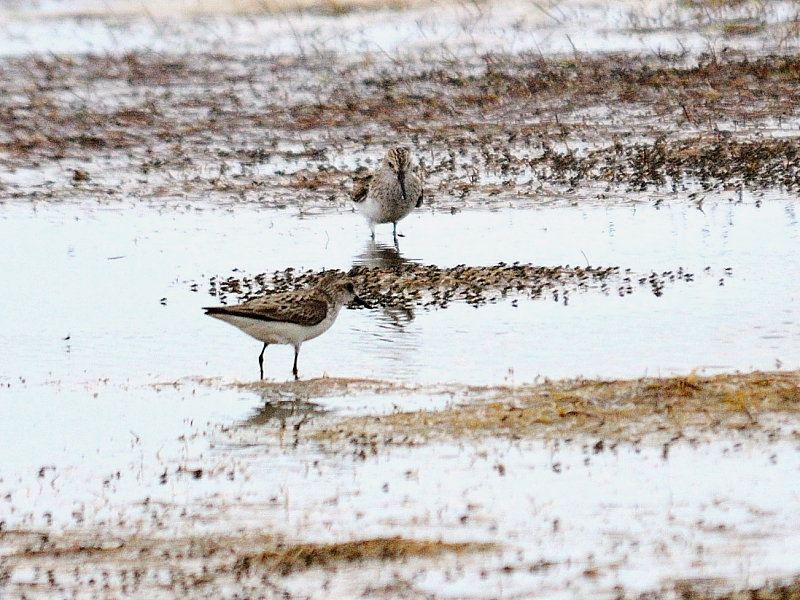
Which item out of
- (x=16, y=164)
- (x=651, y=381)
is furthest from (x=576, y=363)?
(x=16, y=164)

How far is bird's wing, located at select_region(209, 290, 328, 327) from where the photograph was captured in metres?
11.1

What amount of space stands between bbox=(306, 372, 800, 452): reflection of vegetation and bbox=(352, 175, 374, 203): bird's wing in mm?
7378

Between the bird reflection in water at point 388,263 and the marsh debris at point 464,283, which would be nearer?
the bird reflection in water at point 388,263

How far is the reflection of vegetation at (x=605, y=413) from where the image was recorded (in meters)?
9.04

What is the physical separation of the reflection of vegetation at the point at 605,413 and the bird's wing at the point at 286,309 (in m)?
1.66

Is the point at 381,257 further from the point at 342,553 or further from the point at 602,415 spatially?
the point at 342,553

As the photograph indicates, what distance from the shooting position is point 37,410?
10445 millimetres

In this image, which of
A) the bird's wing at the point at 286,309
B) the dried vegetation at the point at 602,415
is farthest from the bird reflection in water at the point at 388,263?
the dried vegetation at the point at 602,415

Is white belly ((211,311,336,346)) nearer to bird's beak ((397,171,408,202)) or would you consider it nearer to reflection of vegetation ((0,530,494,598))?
reflection of vegetation ((0,530,494,598))

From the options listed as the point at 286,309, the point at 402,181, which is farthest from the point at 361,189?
the point at 286,309

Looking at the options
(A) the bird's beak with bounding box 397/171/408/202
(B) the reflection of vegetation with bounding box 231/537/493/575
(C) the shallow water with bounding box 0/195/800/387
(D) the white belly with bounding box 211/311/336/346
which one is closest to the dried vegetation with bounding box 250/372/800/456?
(C) the shallow water with bounding box 0/195/800/387

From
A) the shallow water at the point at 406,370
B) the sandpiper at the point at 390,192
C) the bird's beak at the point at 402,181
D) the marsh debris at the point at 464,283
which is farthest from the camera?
the bird's beak at the point at 402,181

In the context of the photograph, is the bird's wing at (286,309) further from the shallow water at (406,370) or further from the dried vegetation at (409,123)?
the dried vegetation at (409,123)

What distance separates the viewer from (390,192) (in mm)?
16891
